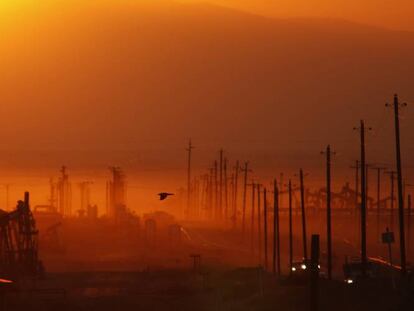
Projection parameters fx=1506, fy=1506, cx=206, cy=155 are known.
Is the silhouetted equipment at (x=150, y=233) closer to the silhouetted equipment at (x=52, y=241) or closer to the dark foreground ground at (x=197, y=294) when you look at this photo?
the silhouetted equipment at (x=52, y=241)

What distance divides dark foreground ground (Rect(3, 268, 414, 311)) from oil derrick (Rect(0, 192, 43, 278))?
817 centimetres

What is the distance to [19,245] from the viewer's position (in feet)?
331

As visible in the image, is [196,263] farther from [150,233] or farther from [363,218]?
[150,233]

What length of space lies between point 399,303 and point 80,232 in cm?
11768

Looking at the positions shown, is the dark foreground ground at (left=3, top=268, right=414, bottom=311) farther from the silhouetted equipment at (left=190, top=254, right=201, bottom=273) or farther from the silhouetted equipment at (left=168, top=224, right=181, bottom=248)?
the silhouetted equipment at (left=168, top=224, right=181, bottom=248)

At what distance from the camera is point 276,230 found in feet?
325

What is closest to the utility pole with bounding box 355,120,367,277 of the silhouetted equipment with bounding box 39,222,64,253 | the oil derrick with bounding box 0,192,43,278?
the oil derrick with bounding box 0,192,43,278

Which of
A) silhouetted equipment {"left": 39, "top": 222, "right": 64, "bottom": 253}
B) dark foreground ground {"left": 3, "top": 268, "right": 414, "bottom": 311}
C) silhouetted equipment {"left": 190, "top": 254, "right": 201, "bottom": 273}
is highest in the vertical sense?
silhouetted equipment {"left": 39, "top": 222, "right": 64, "bottom": 253}

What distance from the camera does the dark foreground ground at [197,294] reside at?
57312 mm

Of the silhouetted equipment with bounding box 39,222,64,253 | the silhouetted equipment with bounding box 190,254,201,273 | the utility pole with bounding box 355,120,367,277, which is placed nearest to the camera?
the utility pole with bounding box 355,120,367,277

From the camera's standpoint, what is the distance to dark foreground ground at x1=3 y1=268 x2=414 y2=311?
57312mm

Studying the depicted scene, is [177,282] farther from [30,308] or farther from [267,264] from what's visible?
[267,264]

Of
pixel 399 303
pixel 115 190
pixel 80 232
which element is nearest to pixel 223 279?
pixel 399 303

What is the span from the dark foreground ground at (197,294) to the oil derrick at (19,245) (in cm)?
817
